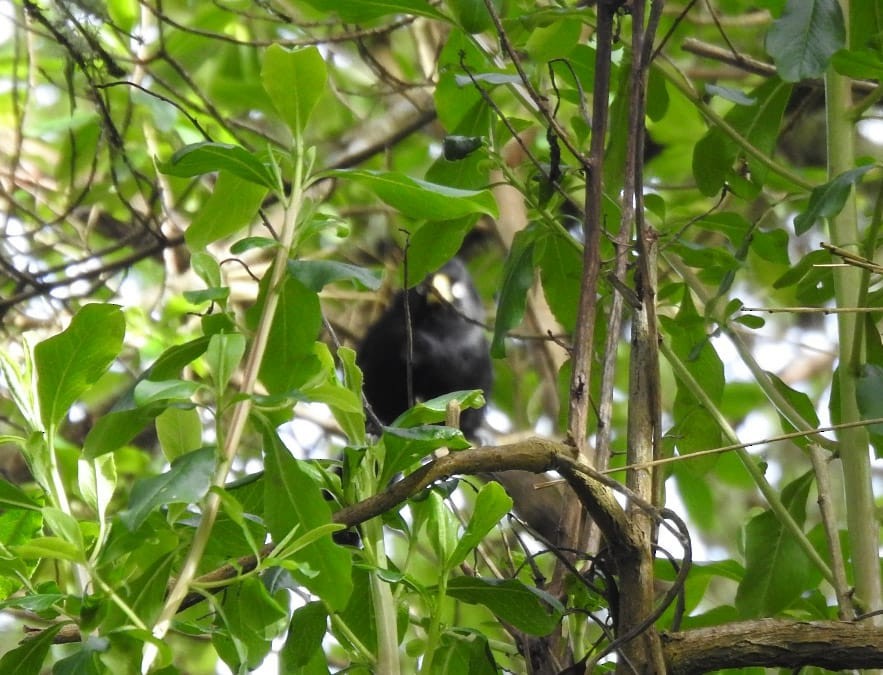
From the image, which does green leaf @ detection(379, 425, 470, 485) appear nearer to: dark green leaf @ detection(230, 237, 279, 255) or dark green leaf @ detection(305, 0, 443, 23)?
dark green leaf @ detection(230, 237, 279, 255)

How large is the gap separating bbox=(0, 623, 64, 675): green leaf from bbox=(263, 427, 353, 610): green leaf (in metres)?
0.14

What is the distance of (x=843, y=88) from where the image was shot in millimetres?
1013

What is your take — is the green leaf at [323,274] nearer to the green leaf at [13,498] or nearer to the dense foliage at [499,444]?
the dense foliage at [499,444]

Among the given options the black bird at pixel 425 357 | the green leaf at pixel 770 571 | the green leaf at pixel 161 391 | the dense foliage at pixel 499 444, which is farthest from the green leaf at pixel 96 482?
the black bird at pixel 425 357

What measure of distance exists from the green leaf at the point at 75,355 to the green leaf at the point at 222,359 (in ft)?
0.28

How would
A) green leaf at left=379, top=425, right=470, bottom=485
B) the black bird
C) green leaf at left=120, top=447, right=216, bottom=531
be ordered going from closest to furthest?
1. green leaf at left=120, top=447, right=216, bottom=531
2. green leaf at left=379, top=425, right=470, bottom=485
3. the black bird

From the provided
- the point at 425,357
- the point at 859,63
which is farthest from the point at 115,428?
the point at 425,357

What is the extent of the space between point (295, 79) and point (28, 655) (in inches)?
14.7

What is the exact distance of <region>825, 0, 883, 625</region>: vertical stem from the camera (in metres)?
0.87

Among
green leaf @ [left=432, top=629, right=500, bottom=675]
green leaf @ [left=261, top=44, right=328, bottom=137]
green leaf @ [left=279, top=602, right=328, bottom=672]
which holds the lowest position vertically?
green leaf @ [left=432, top=629, right=500, bottom=675]

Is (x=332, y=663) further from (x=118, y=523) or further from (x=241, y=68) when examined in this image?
(x=118, y=523)

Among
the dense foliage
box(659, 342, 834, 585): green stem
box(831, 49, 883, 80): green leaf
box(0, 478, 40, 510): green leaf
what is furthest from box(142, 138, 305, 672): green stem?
box(831, 49, 883, 80): green leaf

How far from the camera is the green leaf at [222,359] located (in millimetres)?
582

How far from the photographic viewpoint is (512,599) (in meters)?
0.70
